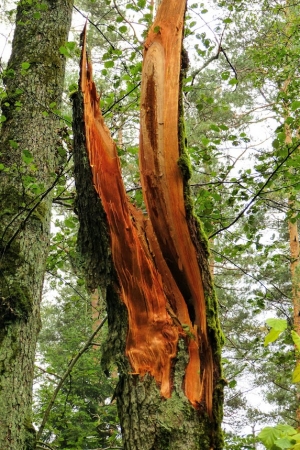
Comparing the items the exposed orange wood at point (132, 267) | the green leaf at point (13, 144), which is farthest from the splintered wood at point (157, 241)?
the green leaf at point (13, 144)

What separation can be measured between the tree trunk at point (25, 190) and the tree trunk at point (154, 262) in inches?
34.4

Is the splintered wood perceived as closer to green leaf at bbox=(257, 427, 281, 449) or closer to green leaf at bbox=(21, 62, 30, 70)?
green leaf at bbox=(257, 427, 281, 449)

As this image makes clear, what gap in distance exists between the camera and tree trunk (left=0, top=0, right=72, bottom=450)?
119 inches

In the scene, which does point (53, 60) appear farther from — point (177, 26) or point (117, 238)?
point (117, 238)

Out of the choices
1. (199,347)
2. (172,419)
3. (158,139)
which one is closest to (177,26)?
(158,139)

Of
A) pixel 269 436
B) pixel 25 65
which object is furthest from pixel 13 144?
pixel 269 436

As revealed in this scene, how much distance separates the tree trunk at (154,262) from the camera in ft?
6.50

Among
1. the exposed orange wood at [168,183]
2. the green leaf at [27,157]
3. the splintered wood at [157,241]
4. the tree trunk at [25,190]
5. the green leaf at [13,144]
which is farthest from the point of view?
the green leaf at [13,144]

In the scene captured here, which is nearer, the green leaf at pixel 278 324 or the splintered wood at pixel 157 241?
the green leaf at pixel 278 324

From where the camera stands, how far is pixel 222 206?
188 inches

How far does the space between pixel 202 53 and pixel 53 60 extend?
138 centimetres

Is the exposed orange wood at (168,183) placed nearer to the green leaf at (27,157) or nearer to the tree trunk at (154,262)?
the tree trunk at (154,262)

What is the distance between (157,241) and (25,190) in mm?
1535

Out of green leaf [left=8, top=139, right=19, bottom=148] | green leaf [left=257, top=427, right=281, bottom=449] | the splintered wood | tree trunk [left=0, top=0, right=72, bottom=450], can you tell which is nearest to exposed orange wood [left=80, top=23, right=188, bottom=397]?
the splintered wood
